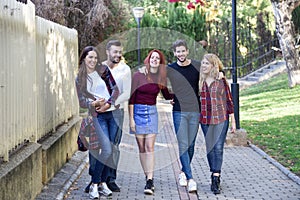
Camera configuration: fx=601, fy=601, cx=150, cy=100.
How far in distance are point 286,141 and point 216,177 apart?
453 cm

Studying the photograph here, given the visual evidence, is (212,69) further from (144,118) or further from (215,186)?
(215,186)

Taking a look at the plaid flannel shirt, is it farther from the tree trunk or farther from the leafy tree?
the leafy tree

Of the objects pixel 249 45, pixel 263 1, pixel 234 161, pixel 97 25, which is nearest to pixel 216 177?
pixel 234 161

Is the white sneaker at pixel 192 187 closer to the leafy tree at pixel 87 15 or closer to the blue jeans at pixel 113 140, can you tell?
the blue jeans at pixel 113 140

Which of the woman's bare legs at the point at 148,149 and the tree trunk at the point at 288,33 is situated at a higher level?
the tree trunk at the point at 288,33

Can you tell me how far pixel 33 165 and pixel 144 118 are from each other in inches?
61.8

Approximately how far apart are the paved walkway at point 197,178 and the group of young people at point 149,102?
0.22 meters

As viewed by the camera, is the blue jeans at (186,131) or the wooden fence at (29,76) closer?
the wooden fence at (29,76)

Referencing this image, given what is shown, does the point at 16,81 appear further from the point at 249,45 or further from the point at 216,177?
the point at 249,45

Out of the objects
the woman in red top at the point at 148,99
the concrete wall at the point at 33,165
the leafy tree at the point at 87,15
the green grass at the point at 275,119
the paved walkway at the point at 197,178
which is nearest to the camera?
the concrete wall at the point at 33,165

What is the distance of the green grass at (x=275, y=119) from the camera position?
11056 millimetres

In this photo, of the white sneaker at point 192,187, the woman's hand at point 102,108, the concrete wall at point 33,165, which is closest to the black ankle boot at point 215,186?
the white sneaker at point 192,187

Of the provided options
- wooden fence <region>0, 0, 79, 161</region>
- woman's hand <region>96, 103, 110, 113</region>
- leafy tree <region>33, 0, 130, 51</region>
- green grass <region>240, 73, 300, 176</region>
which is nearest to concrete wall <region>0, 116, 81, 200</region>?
wooden fence <region>0, 0, 79, 161</region>

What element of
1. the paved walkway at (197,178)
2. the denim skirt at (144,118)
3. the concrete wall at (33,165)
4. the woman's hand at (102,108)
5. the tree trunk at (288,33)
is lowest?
the paved walkway at (197,178)
